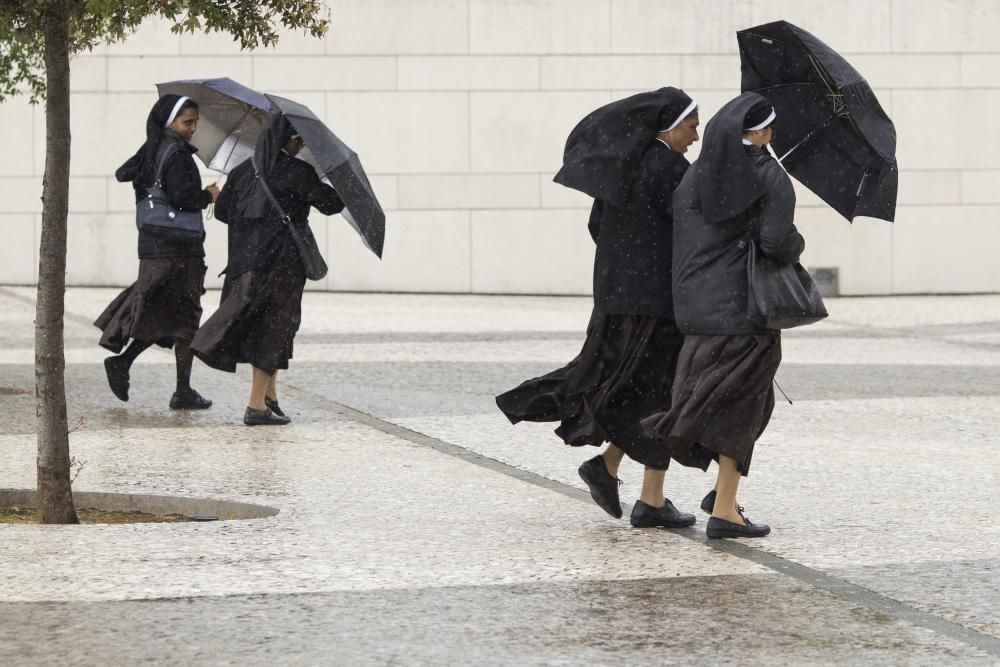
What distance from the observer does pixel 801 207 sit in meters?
18.9

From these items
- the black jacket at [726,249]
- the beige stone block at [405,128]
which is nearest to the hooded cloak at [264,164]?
the black jacket at [726,249]

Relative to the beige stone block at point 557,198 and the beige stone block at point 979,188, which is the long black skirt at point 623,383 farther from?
the beige stone block at point 979,188

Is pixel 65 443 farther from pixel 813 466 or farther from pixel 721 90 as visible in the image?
pixel 721 90

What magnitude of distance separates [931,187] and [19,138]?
10.3 m

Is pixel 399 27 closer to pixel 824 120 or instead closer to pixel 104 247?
pixel 104 247

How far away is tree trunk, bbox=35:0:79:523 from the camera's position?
6.84 m

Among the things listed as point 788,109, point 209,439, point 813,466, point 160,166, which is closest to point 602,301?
point 788,109

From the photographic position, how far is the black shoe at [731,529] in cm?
618

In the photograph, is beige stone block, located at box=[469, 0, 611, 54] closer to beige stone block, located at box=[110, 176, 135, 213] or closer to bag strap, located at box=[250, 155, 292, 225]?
beige stone block, located at box=[110, 176, 135, 213]

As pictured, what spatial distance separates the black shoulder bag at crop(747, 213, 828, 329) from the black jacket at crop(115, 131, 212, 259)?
14.8 ft

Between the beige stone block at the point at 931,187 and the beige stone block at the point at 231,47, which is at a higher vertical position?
the beige stone block at the point at 231,47

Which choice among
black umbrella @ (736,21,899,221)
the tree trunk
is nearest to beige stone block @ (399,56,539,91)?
the tree trunk

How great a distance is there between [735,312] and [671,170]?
25.8 inches

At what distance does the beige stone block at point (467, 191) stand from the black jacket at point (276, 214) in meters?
9.52
